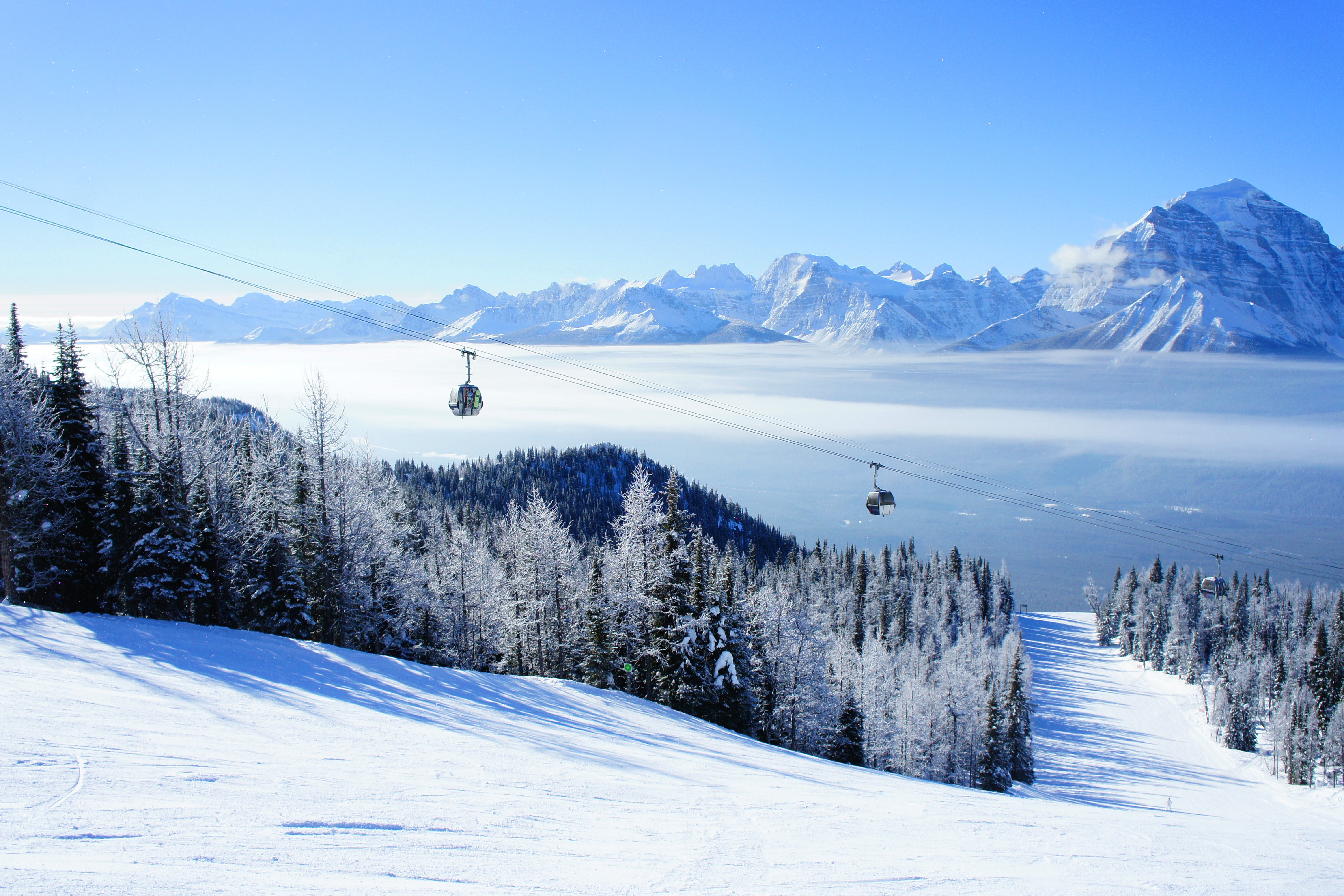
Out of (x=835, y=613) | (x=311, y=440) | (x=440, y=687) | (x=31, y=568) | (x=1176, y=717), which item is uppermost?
(x=311, y=440)

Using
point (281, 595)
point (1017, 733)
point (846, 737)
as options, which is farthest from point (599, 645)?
point (1017, 733)

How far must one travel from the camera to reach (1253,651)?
106062 millimetres

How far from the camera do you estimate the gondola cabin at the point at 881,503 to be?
75.9 feet

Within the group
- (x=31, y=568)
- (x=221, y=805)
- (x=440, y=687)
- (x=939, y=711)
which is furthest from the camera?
(x=939, y=711)

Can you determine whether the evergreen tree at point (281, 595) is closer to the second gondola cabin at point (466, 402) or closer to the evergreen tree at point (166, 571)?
the evergreen tree at point (166, 571)

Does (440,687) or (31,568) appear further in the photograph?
(31,568)

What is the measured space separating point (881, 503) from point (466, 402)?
14.6 metres

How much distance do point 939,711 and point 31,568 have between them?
5766cm

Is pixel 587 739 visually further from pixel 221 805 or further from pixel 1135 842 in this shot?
pixel 1135 842

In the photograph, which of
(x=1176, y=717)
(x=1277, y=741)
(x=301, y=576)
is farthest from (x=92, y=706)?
(x=1176, y=717)

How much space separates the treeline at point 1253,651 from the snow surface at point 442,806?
37653mm

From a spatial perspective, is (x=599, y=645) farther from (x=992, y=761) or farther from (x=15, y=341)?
(x=992, y=761)

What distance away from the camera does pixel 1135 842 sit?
38.4ft

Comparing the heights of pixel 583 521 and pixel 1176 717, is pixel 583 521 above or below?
above
